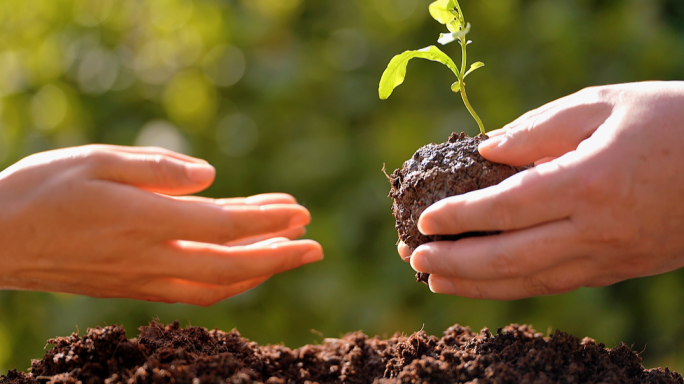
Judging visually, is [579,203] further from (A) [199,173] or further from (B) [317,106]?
(B) [317,106]

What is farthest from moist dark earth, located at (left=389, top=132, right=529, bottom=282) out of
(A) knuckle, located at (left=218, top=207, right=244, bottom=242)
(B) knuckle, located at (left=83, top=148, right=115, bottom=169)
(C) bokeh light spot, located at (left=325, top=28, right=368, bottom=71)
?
(C) bokeh light spot, located at (left=325, top=28, right=368, bottom=71)

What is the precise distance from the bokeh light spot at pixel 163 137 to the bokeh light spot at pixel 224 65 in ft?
0.83

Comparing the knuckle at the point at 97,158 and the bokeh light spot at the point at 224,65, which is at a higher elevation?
the bokeh light spot at the point at 224,65

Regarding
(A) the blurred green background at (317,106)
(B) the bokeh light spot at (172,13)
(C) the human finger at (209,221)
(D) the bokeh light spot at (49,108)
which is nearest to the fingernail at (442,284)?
(C) the human finger at (209,221)

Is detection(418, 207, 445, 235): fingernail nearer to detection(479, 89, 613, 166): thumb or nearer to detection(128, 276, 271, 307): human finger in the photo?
detection(479, 89, 613, 166): thumb

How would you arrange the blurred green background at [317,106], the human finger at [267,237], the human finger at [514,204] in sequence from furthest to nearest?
the blurred green background at [317,106]
the human finger at [267,237]
the human finger at [514,204]

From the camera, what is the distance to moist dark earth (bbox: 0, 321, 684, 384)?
766 millimetres

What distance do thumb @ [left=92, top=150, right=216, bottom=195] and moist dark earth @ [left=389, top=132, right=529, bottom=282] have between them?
0.37 metres

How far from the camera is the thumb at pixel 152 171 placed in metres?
0.93

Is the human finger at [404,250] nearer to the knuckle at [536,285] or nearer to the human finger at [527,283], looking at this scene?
the human finger at [527,283]

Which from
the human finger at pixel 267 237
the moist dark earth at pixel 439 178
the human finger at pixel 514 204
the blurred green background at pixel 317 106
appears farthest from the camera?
the blurred green background at pixel 317 106

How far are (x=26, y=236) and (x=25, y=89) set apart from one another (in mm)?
1440

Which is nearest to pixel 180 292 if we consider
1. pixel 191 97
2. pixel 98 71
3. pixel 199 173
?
pixel 199 173

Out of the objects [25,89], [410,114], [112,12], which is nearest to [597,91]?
[410,114]
